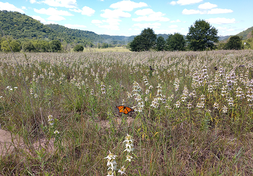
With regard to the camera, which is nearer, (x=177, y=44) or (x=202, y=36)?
(x=202, y=36)

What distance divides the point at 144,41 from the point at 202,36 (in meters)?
19.9

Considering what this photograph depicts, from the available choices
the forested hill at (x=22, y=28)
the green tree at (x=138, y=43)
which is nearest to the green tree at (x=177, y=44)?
the green tree at (x=138, y=43)

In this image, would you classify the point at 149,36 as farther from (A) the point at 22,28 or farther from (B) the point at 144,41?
(A) the point at 22,28

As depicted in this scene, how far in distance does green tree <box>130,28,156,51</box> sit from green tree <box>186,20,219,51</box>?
13692 mm

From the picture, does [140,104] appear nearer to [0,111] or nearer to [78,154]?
[78,154]

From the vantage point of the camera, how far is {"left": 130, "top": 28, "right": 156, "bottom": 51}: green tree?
5394 cm

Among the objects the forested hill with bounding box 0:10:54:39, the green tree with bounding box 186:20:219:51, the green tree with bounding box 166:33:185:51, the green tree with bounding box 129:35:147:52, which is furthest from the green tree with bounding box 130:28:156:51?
the forested hill with bounding box 0:10:54:39

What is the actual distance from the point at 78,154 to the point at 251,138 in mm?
3148

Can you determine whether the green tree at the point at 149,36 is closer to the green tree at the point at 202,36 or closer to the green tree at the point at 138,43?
the green tree at the point at 138,43

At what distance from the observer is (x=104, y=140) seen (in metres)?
2.55

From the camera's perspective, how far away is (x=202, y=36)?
4491 cm

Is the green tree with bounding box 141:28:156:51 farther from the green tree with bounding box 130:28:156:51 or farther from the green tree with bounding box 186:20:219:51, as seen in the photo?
the green tree with bounding box 186:20:219:51

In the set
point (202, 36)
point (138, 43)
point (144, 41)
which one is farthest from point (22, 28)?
point (202, 36)

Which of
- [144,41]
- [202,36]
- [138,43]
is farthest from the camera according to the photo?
[138,43]
